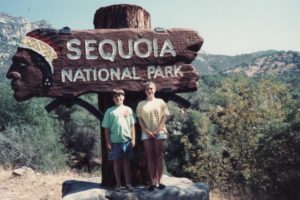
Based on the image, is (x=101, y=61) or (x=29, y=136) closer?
(x=101, y=61)

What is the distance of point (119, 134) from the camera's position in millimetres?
4605

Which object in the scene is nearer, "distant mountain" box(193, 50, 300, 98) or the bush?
the bush

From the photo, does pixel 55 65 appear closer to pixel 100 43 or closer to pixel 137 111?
pixel 100 43

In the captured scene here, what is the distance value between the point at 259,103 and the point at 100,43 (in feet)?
48.9

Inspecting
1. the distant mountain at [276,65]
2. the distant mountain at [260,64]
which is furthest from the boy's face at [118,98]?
the distant mountain at [276,65]

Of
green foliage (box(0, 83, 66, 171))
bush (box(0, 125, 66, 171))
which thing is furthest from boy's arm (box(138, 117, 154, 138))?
green foliage (box(0, 83, 66, 171))

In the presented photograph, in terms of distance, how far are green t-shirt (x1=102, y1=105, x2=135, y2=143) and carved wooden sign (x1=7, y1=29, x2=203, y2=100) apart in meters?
0.32

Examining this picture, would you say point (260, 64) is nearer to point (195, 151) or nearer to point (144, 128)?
point (195, 151)

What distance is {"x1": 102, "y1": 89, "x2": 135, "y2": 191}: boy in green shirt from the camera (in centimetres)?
462

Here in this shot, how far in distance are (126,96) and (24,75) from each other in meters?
1.23

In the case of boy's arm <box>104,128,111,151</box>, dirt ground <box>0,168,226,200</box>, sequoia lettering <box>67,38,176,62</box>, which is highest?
sequoia lettering <box>67,38,176,62</box>

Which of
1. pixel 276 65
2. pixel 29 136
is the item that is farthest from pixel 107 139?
pixel 276 65

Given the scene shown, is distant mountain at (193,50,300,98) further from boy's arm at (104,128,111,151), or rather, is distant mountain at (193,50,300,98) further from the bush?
boy's arm at (104,128,111,151)

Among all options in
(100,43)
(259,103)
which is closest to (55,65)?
(100,43)
